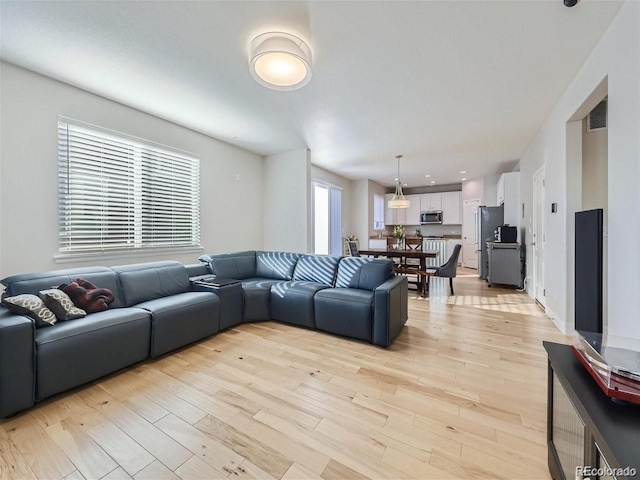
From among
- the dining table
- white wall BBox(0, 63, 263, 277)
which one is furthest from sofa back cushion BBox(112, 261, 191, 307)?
the dining table

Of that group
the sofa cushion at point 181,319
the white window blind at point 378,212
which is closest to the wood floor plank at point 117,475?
the sofa cushion at point 181,319

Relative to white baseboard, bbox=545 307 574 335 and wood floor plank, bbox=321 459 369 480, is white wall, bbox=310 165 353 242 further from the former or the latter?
wood floor plank, bbox=321 459 369 480

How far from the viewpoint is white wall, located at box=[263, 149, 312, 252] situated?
5.04m

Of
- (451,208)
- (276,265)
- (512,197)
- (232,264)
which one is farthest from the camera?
(451,208)

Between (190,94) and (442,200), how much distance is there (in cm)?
783

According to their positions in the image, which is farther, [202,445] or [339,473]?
[202,445]

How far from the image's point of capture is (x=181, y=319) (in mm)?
2590

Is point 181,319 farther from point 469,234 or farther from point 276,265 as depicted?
point 469,234

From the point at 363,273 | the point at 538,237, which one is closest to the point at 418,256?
the point at 538,237

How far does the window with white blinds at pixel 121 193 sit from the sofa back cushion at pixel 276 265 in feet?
3.48

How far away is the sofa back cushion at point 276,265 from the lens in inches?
156

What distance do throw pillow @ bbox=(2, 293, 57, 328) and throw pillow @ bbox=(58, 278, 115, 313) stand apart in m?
0.22

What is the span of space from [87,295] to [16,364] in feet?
2.32

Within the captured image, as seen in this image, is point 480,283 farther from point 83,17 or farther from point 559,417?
point 83,17
